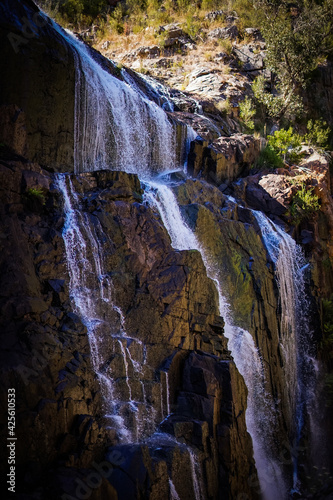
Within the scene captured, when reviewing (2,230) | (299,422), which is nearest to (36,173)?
(2,230)

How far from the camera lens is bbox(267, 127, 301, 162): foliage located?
73.6ft

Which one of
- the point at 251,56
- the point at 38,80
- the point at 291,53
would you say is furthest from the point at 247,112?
the point at 38,80

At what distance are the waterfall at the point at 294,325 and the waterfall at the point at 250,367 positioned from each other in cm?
203

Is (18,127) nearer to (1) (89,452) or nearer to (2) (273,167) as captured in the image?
(1) (89,452)

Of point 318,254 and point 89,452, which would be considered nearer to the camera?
point 89,452

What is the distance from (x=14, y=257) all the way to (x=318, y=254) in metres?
14.2

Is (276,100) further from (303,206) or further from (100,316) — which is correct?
(100,316)

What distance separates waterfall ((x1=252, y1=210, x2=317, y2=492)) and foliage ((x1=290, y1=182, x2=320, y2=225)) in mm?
1298

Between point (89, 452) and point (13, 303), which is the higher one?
point (13, 303)

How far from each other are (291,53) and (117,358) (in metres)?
23.8

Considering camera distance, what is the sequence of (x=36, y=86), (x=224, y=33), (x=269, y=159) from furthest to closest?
(x=224, y=33) → (x=269, y=159) → (x=36, y=86)

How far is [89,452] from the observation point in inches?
293

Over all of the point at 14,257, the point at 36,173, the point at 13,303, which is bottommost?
the point at 13,303

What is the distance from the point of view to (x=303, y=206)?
754 inches
